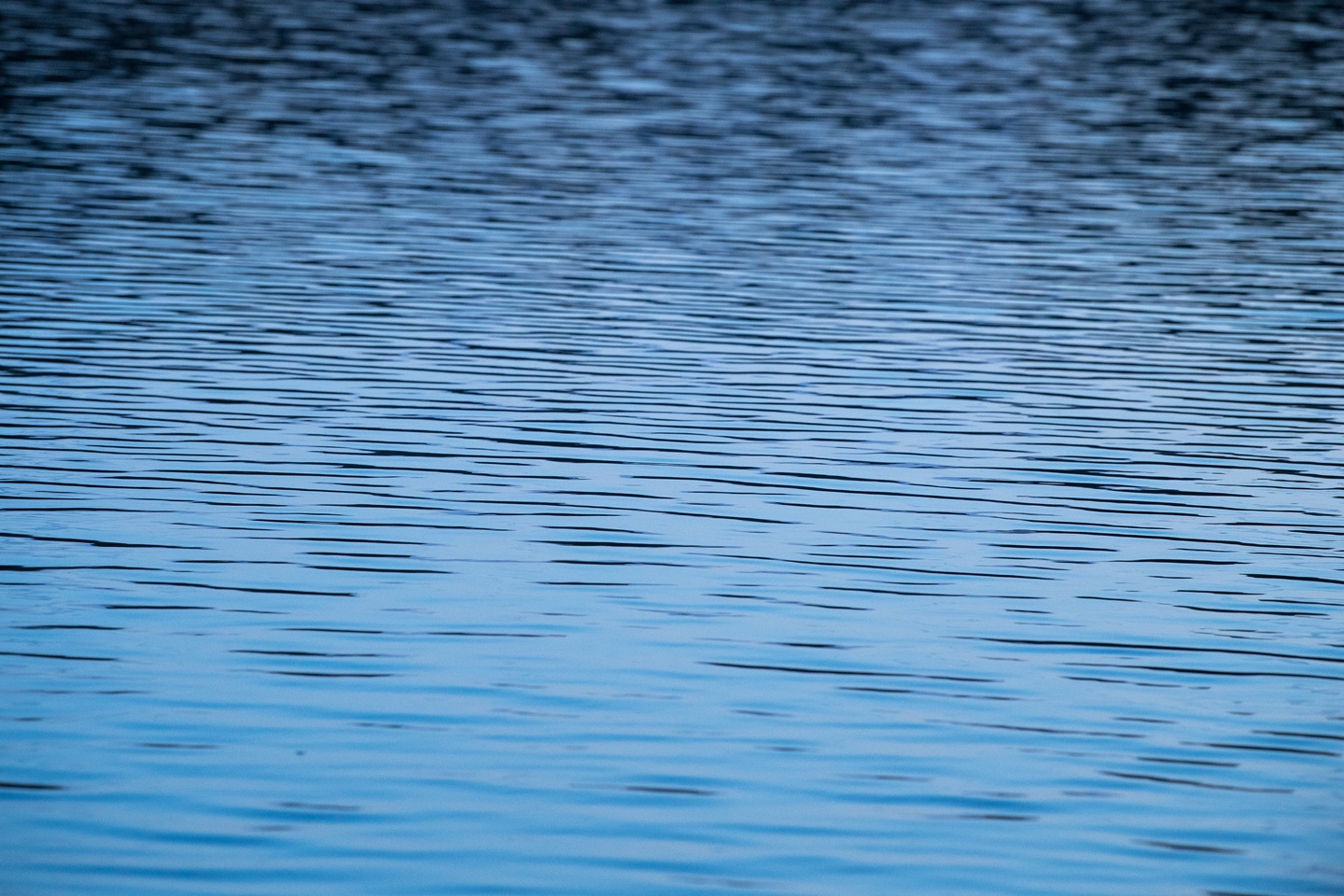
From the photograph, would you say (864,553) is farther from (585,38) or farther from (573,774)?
(585,38)

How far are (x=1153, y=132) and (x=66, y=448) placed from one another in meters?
28.2

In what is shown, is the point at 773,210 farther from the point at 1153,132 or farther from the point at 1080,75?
the point at 1080,75

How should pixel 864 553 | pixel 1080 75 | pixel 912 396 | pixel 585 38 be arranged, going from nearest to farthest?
1. pixel 864 553
2. pixel 912 396
3. pixel 1080 75
4. pixel 585 38

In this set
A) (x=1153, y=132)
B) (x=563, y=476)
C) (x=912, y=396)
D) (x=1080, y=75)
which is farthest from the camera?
(x=1080, y=75)

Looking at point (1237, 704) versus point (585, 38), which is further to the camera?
point (585, 38)

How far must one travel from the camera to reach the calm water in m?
11.7

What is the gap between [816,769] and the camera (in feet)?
41.0

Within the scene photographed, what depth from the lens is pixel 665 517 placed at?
17609 millimetres

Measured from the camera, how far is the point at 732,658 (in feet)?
47.1

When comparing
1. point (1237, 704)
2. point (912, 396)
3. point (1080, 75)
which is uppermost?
point (1237, 704)

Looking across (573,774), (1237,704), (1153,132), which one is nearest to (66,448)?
(573,774)

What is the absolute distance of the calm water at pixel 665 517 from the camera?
→ 38.4 ft

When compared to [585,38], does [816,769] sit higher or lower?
higher

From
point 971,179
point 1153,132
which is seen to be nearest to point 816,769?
point 971,179
